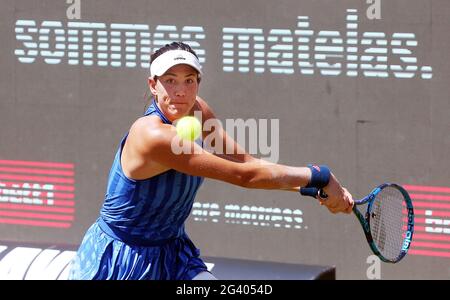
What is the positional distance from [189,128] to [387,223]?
43.6 inches

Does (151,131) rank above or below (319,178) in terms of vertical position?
above

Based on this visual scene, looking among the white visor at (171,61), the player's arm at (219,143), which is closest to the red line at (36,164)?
the player's arm at (219,143)

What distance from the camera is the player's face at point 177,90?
4.61 meters

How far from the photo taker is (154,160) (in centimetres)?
450

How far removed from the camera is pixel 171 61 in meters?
4.62

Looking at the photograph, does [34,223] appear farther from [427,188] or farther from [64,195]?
[427,188]

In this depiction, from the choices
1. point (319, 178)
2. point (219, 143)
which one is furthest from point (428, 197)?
point (319, 178)

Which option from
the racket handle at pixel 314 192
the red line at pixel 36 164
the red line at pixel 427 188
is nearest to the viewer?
the racket handle at pixel 314 192

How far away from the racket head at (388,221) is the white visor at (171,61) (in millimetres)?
1008

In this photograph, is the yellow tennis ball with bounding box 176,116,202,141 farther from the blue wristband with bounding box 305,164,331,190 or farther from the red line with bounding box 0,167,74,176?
the red line with bounding box 0,167,74,176

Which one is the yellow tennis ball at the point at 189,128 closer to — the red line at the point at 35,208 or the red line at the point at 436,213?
the red line at the point at 436,213

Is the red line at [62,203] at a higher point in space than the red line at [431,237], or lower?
higher

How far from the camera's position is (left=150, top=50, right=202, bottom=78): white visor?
461 cm
